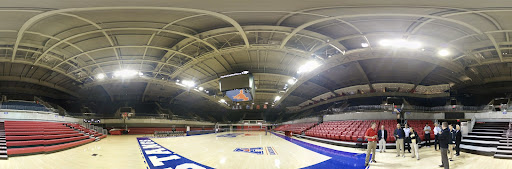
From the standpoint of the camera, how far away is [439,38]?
9.85m

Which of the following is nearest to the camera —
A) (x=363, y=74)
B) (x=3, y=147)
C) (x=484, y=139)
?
(x=3, y=147)

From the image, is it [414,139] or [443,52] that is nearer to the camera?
[414,139]

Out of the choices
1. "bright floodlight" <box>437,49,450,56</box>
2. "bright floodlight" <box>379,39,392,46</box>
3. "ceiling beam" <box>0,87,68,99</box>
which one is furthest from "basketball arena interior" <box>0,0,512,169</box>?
"bright floodlight" <box>437,49,450,56</box>

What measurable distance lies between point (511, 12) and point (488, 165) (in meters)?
5.30

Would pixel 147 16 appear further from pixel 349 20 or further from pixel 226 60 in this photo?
pixel 349 20

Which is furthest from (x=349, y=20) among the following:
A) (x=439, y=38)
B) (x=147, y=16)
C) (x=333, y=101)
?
(x=333, y=101)

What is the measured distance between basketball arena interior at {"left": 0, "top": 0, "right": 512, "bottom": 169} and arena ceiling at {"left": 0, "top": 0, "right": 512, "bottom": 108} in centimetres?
8

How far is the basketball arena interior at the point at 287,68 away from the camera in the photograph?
6.94 m

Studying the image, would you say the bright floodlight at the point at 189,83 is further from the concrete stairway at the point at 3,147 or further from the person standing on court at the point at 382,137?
the person standing on court at the point at 382,137

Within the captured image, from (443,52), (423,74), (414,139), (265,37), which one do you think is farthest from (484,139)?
(265,37)

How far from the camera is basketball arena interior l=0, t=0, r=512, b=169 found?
694cm

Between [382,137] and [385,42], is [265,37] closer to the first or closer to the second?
[385,42]

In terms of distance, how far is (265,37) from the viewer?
11.2 metres

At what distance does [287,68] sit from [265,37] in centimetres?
526
